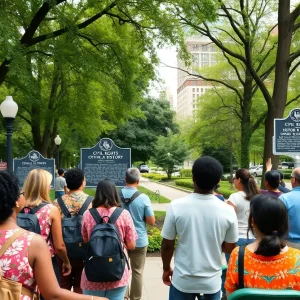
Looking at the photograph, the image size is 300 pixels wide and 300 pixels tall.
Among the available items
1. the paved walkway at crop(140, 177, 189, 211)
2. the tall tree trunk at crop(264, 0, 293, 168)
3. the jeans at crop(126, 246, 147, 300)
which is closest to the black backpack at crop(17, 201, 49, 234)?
the jeans at crop(126, 246, 147, 300)

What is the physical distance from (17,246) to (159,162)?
43.7m

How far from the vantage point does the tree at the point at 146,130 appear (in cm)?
3819

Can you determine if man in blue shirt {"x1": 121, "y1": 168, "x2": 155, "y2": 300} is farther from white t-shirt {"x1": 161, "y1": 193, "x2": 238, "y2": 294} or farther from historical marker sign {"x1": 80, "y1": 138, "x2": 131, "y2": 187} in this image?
historical marker sign {"x1": 80, "y1": 138, "x2": 131, "y2": 187}

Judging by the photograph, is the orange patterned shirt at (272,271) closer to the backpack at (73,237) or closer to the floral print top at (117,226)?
the floral print top at (117,226)

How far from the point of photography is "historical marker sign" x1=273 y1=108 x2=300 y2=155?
986 cm

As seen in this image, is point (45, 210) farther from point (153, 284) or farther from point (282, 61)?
point (282, 61)

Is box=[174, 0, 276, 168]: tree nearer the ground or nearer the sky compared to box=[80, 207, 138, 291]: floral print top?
nearer the sky

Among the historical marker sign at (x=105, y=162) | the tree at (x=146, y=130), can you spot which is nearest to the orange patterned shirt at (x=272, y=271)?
the historical marker sign at (x=105, y=162)

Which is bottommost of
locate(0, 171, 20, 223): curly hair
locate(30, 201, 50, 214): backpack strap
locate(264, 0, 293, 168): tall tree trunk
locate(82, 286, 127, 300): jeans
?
locate(82, 286, 127, 300): jeans

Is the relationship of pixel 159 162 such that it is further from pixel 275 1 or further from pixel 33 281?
pixel 33 281

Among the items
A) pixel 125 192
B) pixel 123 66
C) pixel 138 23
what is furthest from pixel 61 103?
pixel 125 192

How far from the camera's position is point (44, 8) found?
11.9 metres

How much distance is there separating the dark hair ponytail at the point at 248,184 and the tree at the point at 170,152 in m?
39.1

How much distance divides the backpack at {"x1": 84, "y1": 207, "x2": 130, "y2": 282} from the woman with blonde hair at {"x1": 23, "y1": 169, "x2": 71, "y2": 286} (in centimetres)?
44
